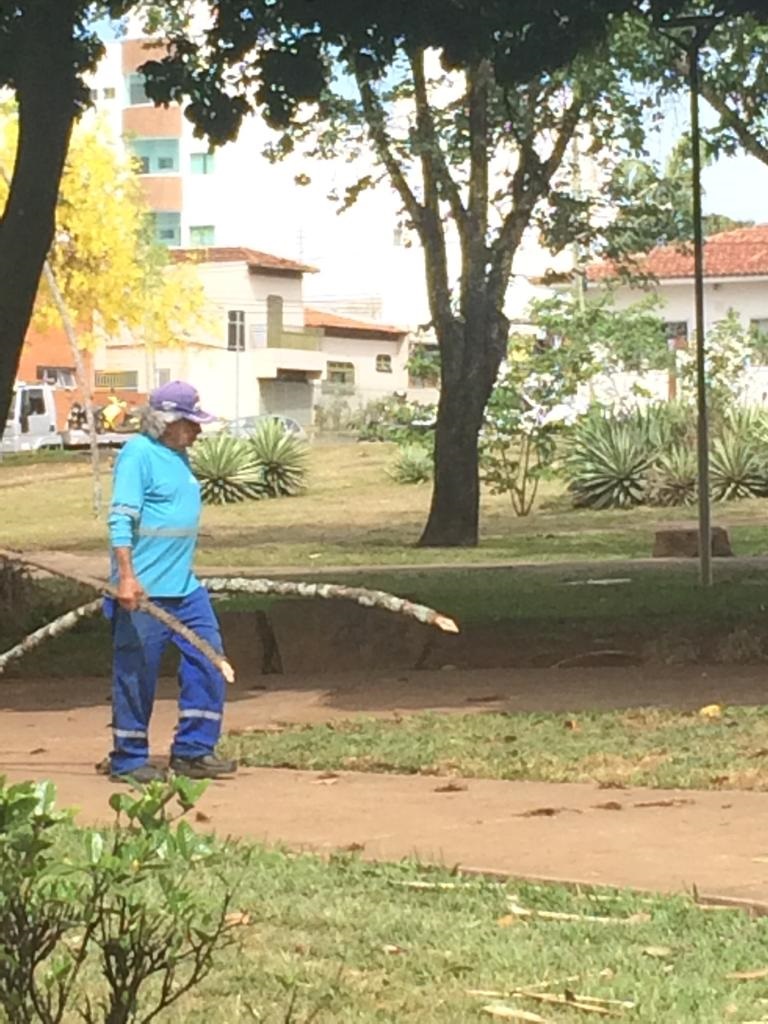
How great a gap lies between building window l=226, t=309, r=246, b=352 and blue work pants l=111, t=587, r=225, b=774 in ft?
202

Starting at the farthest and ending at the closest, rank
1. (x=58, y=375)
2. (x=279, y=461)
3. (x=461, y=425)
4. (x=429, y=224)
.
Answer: (x=58, y=375) → (x=279, y=461) → (x=461, y=425) → (x=429, y=224)

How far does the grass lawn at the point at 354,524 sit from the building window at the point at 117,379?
26.8 meters

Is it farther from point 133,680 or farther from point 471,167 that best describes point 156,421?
point 471,167

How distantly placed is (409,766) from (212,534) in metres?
20.4

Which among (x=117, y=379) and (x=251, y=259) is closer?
(x=251, y=259)

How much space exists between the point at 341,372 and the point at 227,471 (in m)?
38.5

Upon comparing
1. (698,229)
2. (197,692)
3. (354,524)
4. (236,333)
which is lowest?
(354,524)

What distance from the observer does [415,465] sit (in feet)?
125

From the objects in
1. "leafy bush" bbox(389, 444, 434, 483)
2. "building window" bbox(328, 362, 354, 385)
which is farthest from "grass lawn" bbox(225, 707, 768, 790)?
"building window" bbox(328, 362, 354, 385)

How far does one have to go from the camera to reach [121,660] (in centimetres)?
894

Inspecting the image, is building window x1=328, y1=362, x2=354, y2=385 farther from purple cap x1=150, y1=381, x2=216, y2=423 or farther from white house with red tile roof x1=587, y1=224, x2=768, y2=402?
purple cap x1=150, y1=381, x2=216, y2=423

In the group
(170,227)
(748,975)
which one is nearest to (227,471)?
(748,975)

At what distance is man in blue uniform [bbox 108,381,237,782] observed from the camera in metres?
8.88

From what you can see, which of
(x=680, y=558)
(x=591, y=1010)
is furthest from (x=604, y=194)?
(x=591, y=1010)
